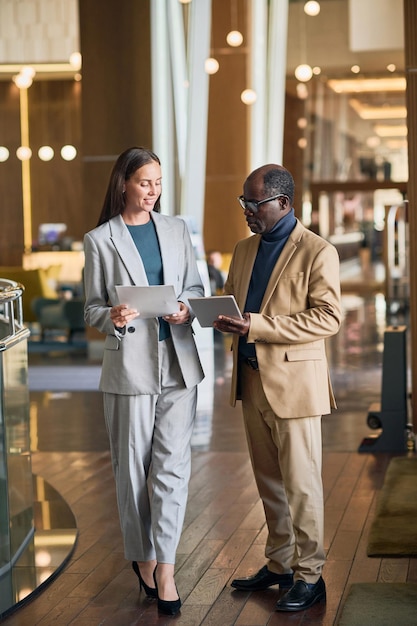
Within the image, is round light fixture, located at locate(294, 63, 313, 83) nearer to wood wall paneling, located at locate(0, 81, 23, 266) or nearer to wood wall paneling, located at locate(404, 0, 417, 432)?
wood wall paneling, located at locate(0, 81, 23, 266)

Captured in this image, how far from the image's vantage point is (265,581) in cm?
419

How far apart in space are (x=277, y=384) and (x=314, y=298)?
13.6 inches

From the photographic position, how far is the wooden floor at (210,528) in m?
4.02

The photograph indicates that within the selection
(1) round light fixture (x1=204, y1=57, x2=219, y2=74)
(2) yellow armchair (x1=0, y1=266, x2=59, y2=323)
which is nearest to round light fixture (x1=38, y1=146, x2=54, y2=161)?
(1) round light fixture (x1=204, y1=57, x2=219, y2=74)

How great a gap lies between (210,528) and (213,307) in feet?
6.34

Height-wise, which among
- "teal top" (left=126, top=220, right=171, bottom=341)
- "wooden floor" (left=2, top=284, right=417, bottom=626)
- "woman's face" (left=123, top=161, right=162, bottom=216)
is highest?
"woman's face" (left=123, top=161, right=162, bottom=216)

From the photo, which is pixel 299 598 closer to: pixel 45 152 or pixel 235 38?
pixel 235 38

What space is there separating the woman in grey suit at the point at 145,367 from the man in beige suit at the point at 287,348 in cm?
23

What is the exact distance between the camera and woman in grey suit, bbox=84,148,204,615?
3.92 metres

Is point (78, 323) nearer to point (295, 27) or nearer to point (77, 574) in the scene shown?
point (77, 574)

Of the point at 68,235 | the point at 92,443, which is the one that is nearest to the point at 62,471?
the point at 92,443

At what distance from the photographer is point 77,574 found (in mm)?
4539

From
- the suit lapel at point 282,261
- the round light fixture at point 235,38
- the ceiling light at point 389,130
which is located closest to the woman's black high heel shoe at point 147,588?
the suit lapel at point 282,261

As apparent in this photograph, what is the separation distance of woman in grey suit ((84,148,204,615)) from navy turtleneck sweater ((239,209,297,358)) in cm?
23
